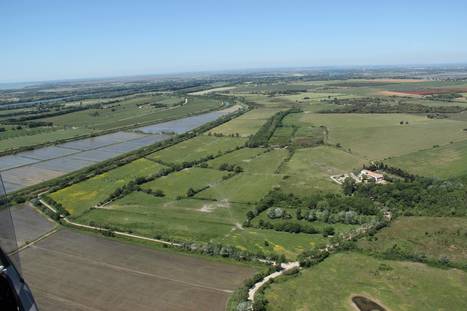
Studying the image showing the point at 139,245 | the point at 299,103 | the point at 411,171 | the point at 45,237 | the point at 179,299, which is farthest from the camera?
the point at 299,103

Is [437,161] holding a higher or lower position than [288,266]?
higher

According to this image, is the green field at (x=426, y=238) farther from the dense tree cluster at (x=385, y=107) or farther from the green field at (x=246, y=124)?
the dense tree cluster at (x=385, y=107)

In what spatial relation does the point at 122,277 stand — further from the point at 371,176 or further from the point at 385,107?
the point at 385,107

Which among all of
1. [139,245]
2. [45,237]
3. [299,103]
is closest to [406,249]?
[139,245]

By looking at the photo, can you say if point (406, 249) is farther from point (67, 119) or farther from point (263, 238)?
point (67, 119)

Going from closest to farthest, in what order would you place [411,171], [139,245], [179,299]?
[179,299] < [139,245] < [411,171]

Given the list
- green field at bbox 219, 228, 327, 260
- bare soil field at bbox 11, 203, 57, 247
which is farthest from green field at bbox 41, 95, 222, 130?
green field at bbox 219, 228, 327, 260

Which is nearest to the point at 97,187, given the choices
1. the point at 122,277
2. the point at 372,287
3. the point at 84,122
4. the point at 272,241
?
the point at 122,277
